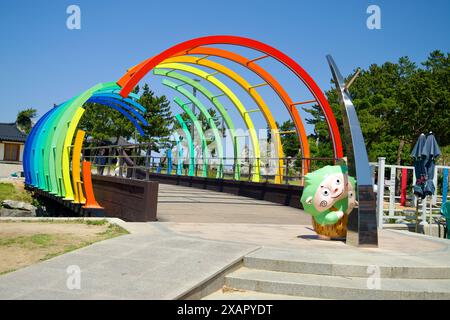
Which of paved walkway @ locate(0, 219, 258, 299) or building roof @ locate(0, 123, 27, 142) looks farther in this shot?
building roof @ locate(0, 123, 27, 142)

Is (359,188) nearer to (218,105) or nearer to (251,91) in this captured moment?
(251,91)

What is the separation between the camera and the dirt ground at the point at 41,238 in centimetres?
639

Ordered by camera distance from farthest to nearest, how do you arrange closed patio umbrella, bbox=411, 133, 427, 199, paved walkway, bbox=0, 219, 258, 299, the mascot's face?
closed patio umbrella, bbox=411, 133, 427, 199, the mascot's face, paved walkway, bbox=0, 219, 258, 299

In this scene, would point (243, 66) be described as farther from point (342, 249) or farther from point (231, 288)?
point (231, 288)

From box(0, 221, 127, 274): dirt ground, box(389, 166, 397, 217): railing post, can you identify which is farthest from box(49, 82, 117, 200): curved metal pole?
box(389, 166, 397, 217): railing post

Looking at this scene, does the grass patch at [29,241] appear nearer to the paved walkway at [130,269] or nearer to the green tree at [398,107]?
the paved walkway at [130,269]

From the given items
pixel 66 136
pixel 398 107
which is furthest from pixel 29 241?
pixel 398 107

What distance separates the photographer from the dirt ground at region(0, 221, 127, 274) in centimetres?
639

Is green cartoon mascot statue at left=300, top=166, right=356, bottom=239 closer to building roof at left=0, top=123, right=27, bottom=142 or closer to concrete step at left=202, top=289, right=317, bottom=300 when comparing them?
concrete step at left=202, top=289, right=317, bottom=300

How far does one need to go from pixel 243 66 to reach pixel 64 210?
370 inches

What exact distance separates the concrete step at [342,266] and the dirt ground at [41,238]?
2.71m

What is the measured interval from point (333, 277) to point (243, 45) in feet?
41.6

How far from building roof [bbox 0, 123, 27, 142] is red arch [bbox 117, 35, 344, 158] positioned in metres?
33.1

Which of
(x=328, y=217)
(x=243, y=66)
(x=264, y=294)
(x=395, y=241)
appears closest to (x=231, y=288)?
(x=264, y=294)
